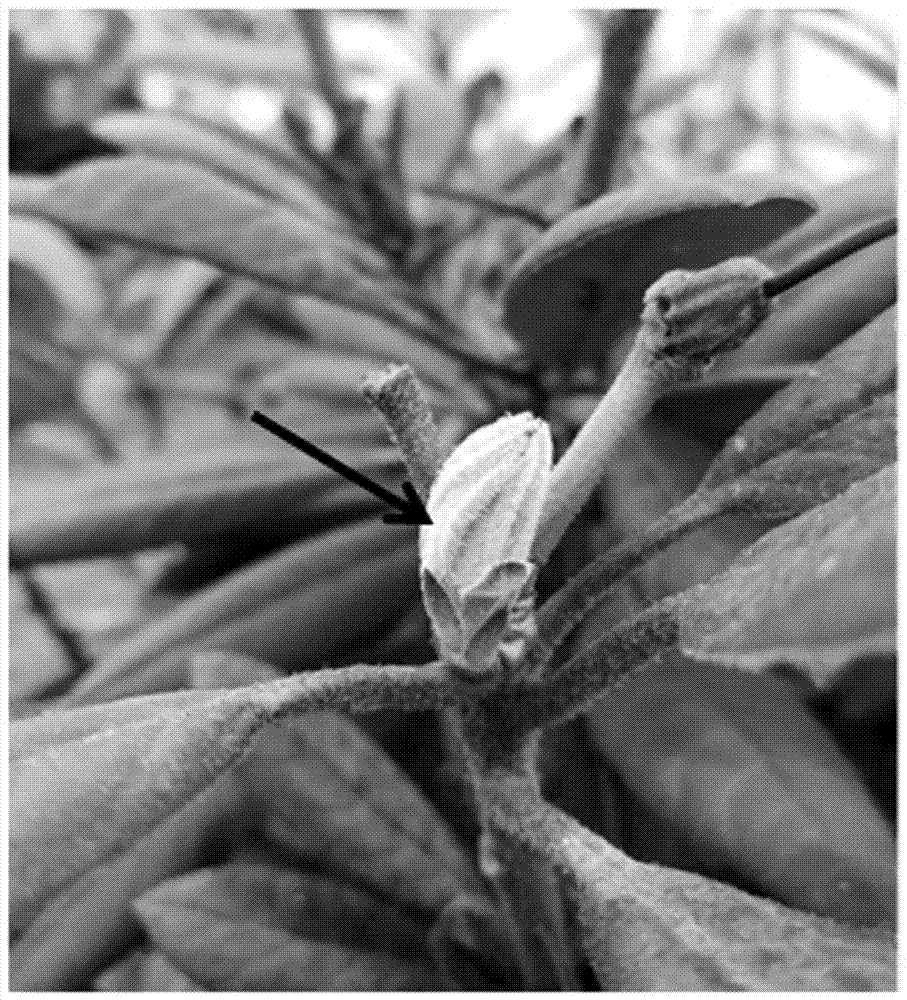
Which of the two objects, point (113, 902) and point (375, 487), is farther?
point (113, 902)

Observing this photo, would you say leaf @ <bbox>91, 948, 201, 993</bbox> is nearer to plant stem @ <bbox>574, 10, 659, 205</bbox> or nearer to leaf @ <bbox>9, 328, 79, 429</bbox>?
plant stem @ <bbox>574, 10, 659, 205</bbox>

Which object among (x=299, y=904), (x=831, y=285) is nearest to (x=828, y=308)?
(x=831, y=285)

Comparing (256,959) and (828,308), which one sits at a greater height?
(828,308)

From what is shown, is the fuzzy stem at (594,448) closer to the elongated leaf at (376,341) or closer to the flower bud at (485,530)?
the flower bud at (485,530)

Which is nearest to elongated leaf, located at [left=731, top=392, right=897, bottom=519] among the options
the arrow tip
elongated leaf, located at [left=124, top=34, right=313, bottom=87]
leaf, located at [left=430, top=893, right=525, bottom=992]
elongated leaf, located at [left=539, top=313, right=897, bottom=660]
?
elongated leaf, located at [left=539, top=313, right=897, bottom=660]

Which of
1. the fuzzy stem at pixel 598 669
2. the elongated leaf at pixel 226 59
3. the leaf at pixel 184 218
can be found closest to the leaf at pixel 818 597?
the fuzzy stem at pixel 598 669

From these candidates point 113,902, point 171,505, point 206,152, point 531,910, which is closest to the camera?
point 531,910

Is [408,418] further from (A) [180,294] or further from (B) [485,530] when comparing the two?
(A) [180,294]
